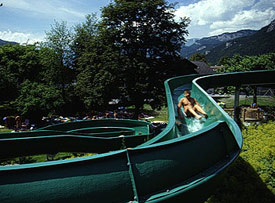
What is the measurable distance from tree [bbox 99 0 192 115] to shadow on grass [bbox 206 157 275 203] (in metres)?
10.6

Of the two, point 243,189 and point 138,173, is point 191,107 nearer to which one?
point 243,189

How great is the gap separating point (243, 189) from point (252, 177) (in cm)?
75

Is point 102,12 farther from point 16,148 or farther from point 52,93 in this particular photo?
point 16,148

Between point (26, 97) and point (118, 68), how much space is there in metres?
8.20

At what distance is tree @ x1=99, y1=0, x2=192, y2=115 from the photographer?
16906 mm

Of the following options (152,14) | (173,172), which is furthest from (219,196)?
(152,14)

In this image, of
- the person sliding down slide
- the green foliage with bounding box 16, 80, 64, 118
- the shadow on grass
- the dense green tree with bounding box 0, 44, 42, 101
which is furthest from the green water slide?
the dense green tree with bounding box 0, 44, 42, 101

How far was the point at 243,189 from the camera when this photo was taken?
586 centimetres

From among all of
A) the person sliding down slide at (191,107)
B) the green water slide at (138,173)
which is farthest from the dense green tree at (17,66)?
the green water slide at (138,173)

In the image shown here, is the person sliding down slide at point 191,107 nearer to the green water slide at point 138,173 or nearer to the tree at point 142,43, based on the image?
the green water slide at point 138,173

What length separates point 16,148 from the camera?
6398 mm

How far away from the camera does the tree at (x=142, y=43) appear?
55.5 feet

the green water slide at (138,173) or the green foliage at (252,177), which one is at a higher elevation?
the green water slide at (138,173)

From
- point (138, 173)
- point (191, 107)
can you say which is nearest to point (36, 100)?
point (191, 107)
